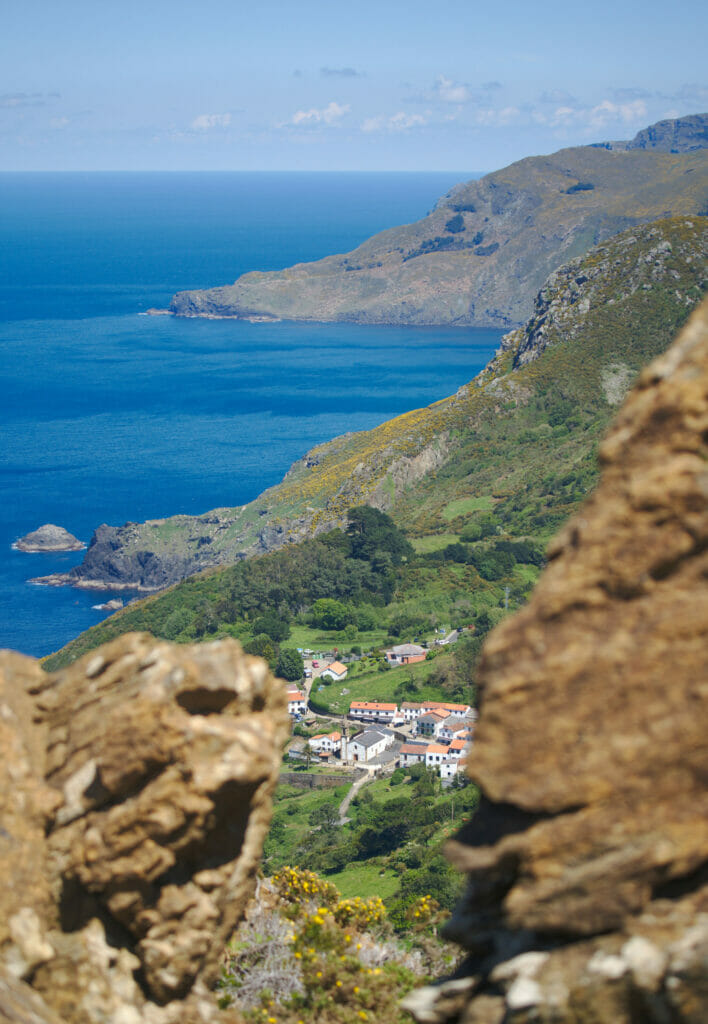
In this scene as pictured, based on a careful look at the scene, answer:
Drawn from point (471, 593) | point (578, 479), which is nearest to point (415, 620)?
point (471, 593)

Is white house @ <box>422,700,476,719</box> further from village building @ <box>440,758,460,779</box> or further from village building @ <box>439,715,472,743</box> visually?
village building @ <box>440,758,460,779</box>

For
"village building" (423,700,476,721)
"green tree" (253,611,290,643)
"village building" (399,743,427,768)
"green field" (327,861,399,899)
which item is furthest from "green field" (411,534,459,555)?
"green field" (327,861,399,899)

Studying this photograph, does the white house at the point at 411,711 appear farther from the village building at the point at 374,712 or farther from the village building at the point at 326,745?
the village building at the point at 326,745

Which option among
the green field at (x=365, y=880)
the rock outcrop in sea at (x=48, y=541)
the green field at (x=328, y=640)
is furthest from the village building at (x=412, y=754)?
the rock outcrop in sea at (x=48, y=541)

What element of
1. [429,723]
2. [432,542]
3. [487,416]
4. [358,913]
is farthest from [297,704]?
→ [487,416]

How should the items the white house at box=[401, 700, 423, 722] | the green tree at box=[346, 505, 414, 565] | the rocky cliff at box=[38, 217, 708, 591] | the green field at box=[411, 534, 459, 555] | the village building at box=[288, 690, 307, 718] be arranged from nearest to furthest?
the white house at box=[401, 700, 423, 722] → the village building at box=[288, 690, 307, 718] → the green tree at box=[346, 505, 414, 565] → the green field at box=[411, 534, 459, 555] → the rocky cliff at box=[38, 217, 708, 591]

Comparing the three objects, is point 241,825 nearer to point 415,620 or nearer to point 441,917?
point 441,917

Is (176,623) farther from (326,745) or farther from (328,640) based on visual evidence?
(326,745)
